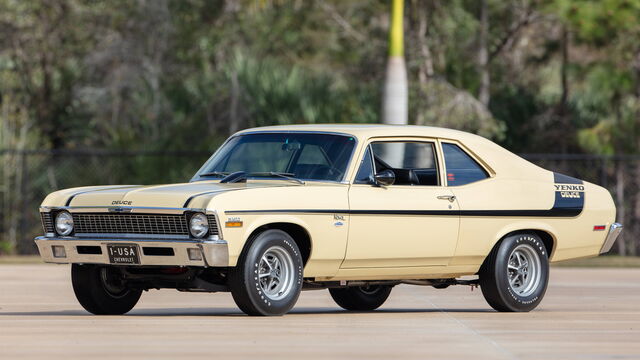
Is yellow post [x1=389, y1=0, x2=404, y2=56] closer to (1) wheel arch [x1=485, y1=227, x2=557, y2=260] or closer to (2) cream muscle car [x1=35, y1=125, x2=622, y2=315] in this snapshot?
(2) cream muscle car [x1=35, y1=125, x2=622, y2=315]

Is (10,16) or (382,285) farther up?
(10,16)

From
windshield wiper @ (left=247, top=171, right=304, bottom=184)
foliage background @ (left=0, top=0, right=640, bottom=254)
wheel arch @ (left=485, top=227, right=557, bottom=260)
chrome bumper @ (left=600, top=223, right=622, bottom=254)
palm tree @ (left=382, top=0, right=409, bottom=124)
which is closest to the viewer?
windshield wiper @ (left=247, top=171, right=304, bottom=184)

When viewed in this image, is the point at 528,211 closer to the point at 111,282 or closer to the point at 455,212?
the point at 455,212

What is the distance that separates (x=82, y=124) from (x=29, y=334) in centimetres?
2178

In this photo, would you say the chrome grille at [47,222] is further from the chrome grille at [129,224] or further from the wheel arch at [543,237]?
the wheel arch at [543,237]

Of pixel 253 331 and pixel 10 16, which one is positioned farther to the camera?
pixel 10 16

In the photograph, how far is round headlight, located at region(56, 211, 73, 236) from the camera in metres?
12.1

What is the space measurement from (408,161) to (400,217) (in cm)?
205

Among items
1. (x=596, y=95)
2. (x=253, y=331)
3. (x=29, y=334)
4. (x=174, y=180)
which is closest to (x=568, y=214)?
(x=253, y=331)

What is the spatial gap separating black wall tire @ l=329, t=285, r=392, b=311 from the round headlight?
9.41 feet

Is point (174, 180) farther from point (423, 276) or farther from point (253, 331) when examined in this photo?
point (253, 331)

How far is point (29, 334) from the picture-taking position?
34.2 ft

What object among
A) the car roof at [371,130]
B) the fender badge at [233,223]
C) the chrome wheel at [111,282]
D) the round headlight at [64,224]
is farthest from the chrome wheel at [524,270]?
the round headlight at [64,224]

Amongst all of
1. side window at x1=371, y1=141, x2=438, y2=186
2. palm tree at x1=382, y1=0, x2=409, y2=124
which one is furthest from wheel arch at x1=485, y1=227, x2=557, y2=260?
palm tree at x1=382, y1=0, x2=409, y2=124
